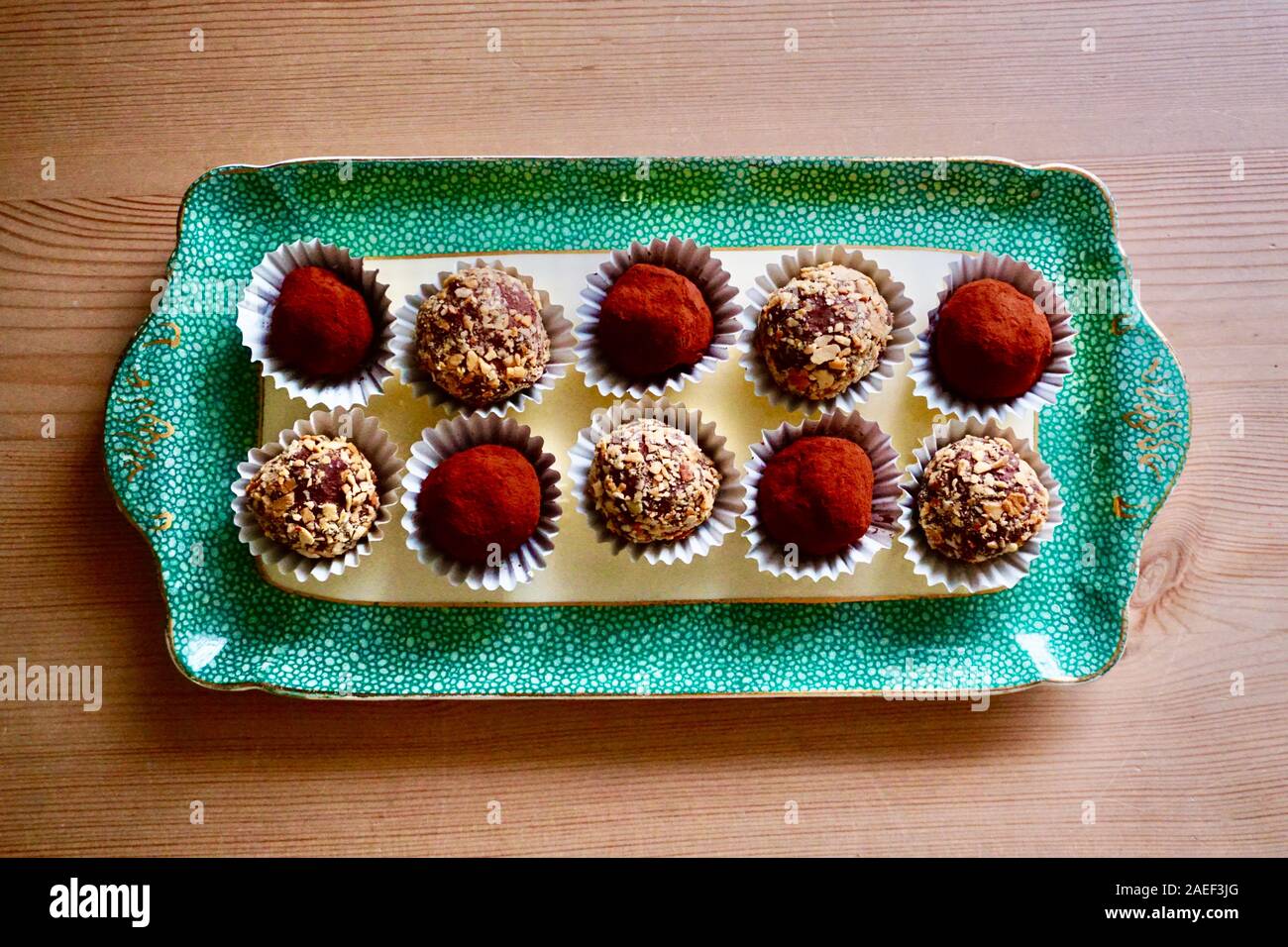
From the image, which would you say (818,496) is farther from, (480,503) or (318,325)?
(318,325)

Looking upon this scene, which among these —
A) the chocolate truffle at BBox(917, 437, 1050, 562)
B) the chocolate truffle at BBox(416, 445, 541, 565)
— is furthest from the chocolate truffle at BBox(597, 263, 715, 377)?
the chocolate truffle at BBox(917, 437, 1050, 562)

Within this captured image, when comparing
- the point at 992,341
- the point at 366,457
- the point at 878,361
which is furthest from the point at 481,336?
the point at 992,341

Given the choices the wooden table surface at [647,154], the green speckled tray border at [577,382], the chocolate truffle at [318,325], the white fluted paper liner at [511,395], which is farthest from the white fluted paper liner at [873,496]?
the chocolate truffle at [318,325]

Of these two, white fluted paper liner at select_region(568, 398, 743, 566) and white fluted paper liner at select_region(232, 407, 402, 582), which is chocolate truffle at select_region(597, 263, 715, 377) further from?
white fluted paper liner at select_region(232, 407, 402, 582)

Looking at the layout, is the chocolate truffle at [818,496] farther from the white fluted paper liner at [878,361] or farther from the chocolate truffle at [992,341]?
the chocolate truffle at [992,341]

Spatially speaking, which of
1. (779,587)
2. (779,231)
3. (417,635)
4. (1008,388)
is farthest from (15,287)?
(1008,388)
